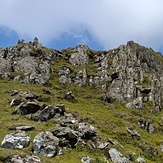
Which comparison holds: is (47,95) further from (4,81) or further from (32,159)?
(32,159)

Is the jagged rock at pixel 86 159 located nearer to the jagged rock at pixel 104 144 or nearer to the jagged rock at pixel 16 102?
the jagged rock at pixel 104 144

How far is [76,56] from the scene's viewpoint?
102125 millimetres

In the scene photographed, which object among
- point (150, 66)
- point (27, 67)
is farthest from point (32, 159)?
point (150, 66)

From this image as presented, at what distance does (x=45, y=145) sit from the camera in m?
36.1

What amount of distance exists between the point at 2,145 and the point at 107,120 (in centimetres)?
2462

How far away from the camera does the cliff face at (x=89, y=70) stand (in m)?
78.5

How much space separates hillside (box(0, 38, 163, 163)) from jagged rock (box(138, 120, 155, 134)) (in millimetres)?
138

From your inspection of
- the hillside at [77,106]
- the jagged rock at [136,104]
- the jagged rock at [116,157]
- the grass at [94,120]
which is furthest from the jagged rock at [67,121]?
the jagged rock at [136,104]

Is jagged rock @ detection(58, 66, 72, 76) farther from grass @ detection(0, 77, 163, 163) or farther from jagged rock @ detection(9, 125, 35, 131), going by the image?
jagged rock @ detection(9, 125, 35, 131)

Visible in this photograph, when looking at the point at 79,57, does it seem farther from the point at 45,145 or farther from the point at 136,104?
the point at 45,145

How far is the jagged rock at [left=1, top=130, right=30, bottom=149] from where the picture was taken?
117ft

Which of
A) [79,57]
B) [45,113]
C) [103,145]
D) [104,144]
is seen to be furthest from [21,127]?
[79,57]

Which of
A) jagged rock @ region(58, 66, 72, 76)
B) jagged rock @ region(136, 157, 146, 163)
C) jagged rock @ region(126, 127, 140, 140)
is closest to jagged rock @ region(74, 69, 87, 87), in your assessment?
jagged rock @ region(58, 66, 72, 76)

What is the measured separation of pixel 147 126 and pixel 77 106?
14667mm
